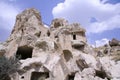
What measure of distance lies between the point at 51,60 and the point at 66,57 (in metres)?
3.11

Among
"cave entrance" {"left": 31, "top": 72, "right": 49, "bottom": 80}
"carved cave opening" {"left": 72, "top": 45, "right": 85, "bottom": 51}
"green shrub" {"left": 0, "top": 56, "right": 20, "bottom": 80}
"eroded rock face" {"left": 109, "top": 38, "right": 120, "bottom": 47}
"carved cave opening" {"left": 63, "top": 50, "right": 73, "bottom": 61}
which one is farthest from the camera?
"eroded rock face" {"left": 109, "top": 38, "right": 120, "bottom": 47}

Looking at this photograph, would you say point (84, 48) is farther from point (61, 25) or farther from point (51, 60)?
point (51, 60)

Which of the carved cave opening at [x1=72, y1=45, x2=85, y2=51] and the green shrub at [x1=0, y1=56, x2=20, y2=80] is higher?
the carved cave opening at [x1=72, y1=45, x2=85, y2=51]

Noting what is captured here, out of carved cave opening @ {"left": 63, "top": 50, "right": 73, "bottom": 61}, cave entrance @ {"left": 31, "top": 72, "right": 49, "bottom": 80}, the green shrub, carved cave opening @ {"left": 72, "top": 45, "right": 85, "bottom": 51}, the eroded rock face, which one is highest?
the eroded rock face

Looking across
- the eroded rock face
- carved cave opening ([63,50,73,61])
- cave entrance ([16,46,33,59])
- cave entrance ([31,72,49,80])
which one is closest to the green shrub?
cave entrance ([31,72,49,80])

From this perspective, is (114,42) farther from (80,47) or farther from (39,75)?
(39,75)

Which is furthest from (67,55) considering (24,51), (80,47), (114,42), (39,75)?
(114,42)

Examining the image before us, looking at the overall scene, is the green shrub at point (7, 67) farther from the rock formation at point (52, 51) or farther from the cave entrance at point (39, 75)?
the cave entrance at point (39, 75)

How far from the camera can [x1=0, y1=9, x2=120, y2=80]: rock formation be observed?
77.6ft

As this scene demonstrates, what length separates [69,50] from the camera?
26.8 meters

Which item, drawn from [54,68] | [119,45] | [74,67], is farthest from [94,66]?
[119,45]

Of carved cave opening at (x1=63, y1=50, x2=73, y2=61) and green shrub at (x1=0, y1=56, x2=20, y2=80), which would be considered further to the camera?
carved cave opening at (x1=63, y1=50, x2=73, y2=61)

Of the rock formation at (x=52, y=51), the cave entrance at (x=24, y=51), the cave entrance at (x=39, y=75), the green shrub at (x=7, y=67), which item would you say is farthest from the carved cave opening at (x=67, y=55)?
the green shrub at (x=7, y=67)

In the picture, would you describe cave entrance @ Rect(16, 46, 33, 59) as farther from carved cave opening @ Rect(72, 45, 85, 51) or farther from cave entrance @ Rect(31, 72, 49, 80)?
carved cave opening @ Rect(72, 45, 85, 51)
